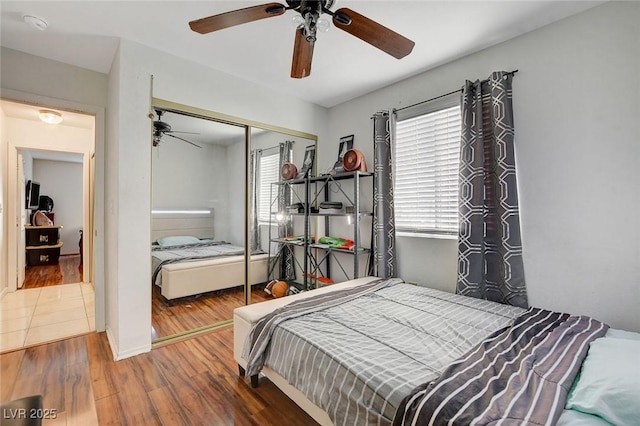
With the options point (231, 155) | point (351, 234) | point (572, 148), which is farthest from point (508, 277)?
point (231, 155)

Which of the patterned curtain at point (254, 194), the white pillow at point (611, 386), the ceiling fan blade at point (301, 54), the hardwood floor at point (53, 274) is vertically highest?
the ceiling fan blade at point (301, 54)

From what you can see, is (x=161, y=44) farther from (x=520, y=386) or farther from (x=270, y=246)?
(x=520, y=386)

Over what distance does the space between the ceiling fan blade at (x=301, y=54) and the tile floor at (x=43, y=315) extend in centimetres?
325

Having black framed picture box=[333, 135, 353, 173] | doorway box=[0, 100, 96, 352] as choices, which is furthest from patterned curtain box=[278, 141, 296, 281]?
doorway box=[0, 100, 96, 352]

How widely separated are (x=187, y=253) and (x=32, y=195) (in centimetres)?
560

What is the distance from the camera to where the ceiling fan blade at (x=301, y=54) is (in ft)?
5.28

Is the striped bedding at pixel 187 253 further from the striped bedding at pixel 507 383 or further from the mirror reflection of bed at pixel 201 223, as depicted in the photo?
the striped bedding at pixel 507 383

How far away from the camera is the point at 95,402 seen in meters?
1.80

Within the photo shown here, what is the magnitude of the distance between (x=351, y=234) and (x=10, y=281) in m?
4.84

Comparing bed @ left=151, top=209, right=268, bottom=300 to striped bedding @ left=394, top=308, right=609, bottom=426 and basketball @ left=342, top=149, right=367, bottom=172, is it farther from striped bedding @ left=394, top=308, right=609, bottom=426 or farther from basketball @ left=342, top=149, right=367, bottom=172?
striped bedding @ left=394, top=308, right=609, bottom=426

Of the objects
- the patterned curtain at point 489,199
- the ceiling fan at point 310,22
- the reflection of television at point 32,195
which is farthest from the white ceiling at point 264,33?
the reflection of television at point 32,195

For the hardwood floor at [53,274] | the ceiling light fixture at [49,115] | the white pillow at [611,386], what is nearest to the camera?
the white pillow at [611,386]

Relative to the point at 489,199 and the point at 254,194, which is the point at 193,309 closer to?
the point at 254,194

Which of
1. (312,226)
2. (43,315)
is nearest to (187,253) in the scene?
(312,226)
